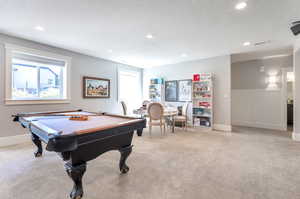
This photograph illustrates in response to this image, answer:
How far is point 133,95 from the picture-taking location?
22.0ft

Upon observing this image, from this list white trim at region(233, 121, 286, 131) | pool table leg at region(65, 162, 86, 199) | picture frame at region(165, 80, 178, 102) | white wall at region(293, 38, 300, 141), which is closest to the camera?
pool table leg at region(65, 162, 86, 199)

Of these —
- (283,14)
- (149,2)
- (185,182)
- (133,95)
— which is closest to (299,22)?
(283,14)

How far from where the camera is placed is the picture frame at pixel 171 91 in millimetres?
6020

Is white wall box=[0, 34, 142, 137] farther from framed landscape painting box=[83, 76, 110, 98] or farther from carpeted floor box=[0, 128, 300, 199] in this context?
carpeted floor box=[0, 128, 300, 199]

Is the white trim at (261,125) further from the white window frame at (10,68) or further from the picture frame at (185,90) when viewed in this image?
the white window frame at (10,68)

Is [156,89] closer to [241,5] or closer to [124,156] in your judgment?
[241,5]

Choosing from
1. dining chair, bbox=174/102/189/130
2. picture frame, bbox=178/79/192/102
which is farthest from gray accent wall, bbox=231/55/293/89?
dining chair, bbox=174/102/189/130

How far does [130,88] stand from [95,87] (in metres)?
1.89

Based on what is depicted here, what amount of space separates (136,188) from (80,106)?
3626 mm

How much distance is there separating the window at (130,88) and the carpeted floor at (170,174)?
3388 millimetres

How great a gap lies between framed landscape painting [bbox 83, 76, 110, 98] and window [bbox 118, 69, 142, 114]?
0.80 meters

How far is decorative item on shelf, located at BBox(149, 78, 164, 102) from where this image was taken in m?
6.28

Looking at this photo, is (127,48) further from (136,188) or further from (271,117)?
(271,117)

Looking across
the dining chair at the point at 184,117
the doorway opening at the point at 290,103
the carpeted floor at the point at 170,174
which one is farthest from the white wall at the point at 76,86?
the doorway opening at the point at 290,103
